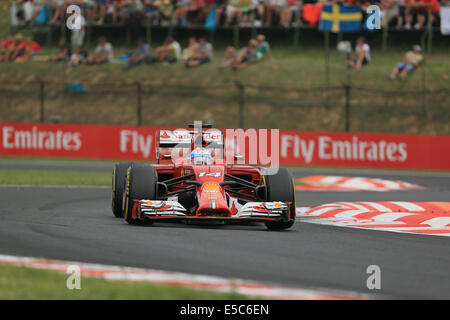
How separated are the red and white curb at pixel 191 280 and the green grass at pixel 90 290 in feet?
0.53

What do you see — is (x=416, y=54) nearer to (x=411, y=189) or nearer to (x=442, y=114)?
(x=442, y=114)

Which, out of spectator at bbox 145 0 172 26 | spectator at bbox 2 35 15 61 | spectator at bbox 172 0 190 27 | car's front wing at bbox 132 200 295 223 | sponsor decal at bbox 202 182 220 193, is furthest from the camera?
spectator at bbox 2 35 15 61

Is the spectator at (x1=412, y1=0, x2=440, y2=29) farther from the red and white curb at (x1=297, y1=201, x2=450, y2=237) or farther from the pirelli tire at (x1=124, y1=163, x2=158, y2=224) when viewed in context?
the pirelli tire at (x1=124, y1=163, x2=158, y2=224)

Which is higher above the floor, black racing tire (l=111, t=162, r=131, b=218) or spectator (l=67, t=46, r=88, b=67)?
spectator (l=67, t=46, r=88, b=67)

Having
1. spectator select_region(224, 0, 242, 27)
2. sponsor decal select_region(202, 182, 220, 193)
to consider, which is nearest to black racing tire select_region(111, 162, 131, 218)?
sponsor decal select_region(202, 182, 220, 193)

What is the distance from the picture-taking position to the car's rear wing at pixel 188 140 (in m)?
11.5

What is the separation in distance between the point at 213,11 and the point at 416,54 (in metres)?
7.25

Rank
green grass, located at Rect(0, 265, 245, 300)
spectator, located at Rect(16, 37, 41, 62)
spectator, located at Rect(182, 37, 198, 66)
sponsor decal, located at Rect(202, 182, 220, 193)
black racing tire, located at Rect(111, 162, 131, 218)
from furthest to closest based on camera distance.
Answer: spectator, located at Rect(16, 37, 41, 62), spectator, located at Rect(182, 37, 198, 66), black racing tire, located at Rect(111, 162, 131, 218), sponsor decal, located at Rect(202, 182, 220, 193), green grass, located at Rect(0, 265, 245, 300)

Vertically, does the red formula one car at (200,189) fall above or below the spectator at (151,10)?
below

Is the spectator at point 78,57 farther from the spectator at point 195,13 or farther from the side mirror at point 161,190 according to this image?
the side mirror at point 161,190

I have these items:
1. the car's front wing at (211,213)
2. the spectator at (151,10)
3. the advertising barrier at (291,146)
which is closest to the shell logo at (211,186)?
the car's front wing at (211,213)

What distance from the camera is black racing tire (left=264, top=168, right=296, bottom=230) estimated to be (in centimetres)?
1022

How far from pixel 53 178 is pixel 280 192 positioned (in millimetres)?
9608

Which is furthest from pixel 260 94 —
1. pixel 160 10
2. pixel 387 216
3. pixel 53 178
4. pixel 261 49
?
pixel 387 216
